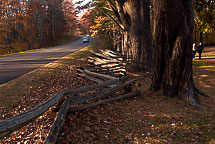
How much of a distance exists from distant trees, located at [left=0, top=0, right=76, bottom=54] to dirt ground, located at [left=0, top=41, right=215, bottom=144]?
3845 centimetres

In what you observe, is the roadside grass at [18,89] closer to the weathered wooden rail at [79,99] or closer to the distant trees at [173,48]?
the weathered wooden rail at [79,99]

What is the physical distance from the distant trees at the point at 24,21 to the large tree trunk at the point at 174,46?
37.8m

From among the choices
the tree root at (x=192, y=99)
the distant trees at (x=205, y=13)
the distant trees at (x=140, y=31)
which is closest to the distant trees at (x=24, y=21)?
the distant trees at (x=140, y=31)

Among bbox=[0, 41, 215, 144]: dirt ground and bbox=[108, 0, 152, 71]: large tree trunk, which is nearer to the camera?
bbox=[0, 41, 215, 144]: dirt ground

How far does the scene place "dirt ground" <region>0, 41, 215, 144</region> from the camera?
14.3ft

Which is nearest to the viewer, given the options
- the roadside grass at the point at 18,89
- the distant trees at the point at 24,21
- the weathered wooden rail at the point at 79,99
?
the weathered wooden rail at the point at 79,99

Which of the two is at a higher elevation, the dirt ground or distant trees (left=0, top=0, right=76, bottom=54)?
distant trees (left=0, top=0, right=76, bottom=54)

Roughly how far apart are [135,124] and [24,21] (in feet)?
178

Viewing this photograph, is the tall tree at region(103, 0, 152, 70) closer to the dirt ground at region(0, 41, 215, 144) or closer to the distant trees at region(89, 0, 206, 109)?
the distant trees at region(89, 0, 206, 109)

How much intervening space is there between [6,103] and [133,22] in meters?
7.66

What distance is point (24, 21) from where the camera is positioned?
169 ft

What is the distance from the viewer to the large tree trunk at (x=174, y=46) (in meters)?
6.23

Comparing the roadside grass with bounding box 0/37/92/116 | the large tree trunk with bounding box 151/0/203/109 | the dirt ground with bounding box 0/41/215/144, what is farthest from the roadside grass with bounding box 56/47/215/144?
the roadside grass with bounding box 0/37/92/116

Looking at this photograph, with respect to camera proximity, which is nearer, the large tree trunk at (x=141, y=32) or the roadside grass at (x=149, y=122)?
the roadside grass at (x=149, y=122)
